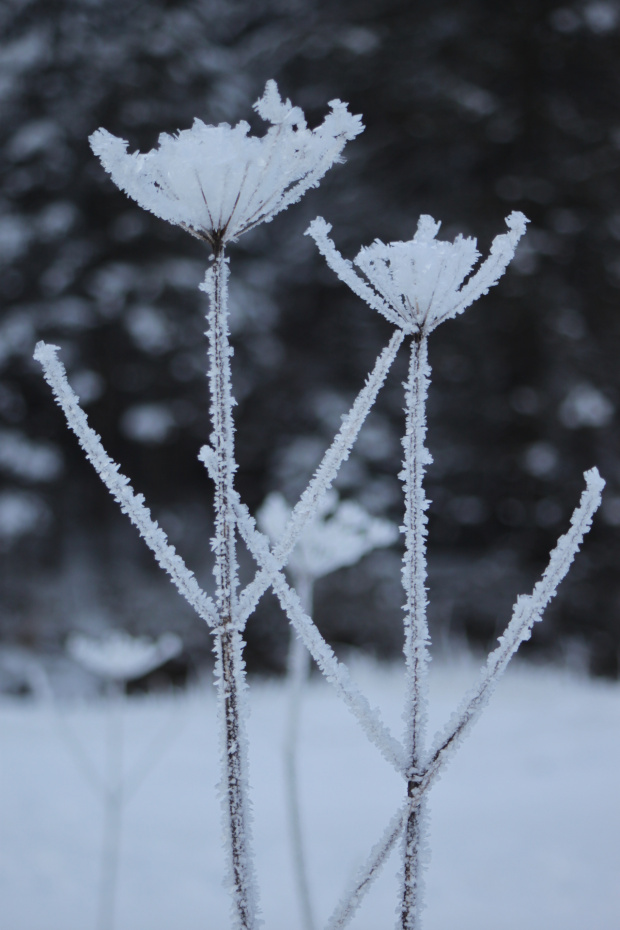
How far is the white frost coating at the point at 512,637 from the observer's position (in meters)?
0.57

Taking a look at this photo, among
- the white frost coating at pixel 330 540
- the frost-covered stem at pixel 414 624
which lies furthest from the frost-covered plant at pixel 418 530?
the white frost coating at pixel 330 540

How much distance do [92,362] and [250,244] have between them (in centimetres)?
191

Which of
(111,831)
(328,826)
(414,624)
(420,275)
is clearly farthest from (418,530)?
(328,826)

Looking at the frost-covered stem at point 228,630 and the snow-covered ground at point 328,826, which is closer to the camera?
the frost-covered stem at point 228,630

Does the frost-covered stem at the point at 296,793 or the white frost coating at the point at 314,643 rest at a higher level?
the white frost coating at the point at 314,643

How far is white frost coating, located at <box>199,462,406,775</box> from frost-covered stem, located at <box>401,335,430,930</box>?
2 cm

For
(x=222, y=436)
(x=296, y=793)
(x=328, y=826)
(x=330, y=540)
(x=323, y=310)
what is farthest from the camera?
(x=323, y=310)

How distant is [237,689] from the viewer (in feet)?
1.80

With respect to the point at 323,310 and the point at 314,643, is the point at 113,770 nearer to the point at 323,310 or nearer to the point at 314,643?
the point at 314,643

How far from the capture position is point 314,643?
554mm

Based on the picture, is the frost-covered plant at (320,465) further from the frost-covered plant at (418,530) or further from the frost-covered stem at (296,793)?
the frost-covered stem at (296,793)

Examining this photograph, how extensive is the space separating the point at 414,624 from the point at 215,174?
34cm

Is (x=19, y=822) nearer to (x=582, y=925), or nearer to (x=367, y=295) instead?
(x=582, y=925)

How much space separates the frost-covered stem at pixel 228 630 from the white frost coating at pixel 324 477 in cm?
2
